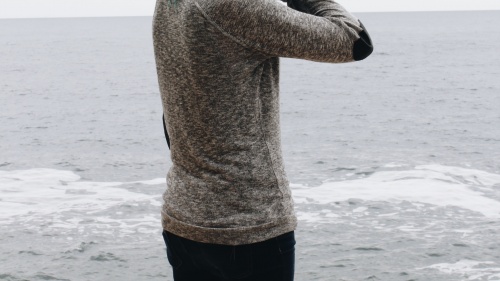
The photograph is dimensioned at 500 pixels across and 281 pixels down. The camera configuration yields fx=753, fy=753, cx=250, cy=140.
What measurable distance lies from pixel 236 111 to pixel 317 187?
10.5 m

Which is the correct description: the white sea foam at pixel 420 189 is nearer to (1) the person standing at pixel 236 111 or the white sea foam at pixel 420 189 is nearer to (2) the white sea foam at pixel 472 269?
(2) the white sea foam at pixel 472 269

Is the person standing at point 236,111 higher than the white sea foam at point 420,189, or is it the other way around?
the person standing at point 236,111

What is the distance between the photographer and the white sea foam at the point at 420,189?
1107 cm

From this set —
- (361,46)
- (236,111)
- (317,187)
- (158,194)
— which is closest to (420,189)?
(317,187)

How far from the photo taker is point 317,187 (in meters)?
12.4

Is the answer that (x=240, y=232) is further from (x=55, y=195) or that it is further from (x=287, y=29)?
(x=55, y=195)

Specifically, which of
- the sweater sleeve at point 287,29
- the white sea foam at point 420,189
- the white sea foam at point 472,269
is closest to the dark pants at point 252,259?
the sweater sleeve at point 287,29

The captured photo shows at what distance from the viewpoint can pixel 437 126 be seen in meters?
21.5

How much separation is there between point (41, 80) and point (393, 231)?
117 ft

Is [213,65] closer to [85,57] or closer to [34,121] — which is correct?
[34,121]

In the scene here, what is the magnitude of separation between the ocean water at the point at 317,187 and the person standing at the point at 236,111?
20.1ft

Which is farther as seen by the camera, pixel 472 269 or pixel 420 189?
pixel 420 189

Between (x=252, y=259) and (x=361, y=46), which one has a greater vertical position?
(x=361, y=46)

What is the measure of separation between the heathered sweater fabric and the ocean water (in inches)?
243
